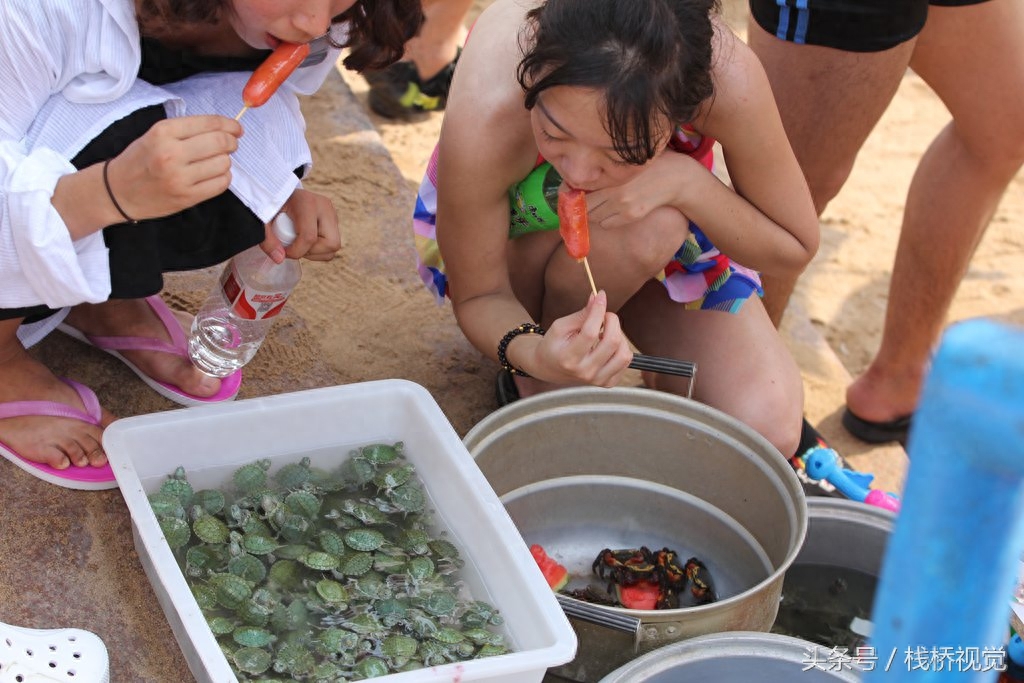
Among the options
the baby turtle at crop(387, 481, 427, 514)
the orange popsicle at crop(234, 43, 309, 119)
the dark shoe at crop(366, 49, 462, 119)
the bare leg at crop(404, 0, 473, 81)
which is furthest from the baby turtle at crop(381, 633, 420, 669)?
the dark shoe at crop(366, 49, 462, 119)

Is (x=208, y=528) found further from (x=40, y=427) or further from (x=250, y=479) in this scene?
(x=40, y=427)

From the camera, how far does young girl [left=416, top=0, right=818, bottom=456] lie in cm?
154

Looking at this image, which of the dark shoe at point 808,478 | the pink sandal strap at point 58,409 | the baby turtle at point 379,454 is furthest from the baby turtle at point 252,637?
the dark shoe at point 808,478

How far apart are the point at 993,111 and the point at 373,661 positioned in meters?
1.59

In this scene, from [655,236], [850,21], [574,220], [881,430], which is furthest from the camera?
[881,430]

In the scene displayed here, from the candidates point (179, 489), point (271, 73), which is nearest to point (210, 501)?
point (179, 489)

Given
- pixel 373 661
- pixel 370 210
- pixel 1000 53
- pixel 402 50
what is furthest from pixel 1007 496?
pixel 370 210

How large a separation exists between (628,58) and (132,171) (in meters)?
0.67

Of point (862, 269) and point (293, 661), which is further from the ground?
point (293, 661)

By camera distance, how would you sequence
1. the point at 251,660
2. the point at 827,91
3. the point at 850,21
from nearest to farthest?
the point at 251,660 → the point at 850,21 → the point at 827,91

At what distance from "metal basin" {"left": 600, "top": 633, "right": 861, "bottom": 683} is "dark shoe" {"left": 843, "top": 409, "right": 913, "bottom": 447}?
1.20m

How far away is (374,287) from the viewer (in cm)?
254

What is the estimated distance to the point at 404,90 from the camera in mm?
3562

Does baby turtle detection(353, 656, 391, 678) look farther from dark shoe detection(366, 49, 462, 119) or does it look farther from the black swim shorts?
dark shoe detection(366, 49, 462, 119)
